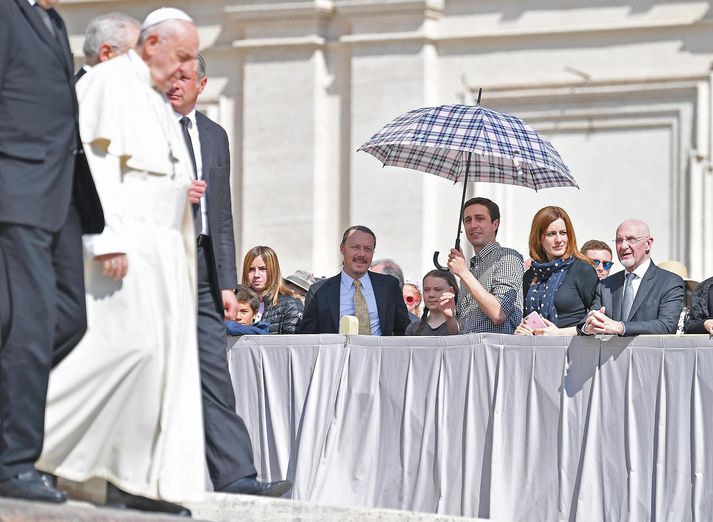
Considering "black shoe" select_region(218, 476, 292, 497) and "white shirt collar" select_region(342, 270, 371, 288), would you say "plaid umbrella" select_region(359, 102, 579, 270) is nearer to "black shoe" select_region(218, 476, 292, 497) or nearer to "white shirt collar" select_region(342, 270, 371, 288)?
"white shirt collar" select_region(342, 270, 371, 288)

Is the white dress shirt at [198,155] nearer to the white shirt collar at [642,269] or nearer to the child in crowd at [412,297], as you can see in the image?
the white shirt collar at [642,269]

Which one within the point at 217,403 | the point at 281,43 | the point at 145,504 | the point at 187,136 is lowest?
the point at 145,504

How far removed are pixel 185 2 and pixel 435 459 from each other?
322 inches

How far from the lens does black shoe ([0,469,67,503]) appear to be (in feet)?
18.3

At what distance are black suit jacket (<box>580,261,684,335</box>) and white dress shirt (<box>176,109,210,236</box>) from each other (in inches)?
90.8

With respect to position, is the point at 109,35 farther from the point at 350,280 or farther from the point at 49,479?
the point at 350,280

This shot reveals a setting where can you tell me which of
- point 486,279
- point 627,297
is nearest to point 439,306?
point 486,279

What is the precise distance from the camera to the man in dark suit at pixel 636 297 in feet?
27.8

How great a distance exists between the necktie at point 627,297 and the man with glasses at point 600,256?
183 centimetres

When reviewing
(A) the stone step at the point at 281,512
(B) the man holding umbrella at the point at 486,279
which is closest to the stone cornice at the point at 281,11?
(B) the man holding umbrella at the point at 486,279

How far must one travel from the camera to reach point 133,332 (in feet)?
19.7

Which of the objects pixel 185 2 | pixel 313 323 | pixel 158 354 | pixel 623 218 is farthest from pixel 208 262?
pixel 185 2

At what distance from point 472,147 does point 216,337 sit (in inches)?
110

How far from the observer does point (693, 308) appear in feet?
29.5
